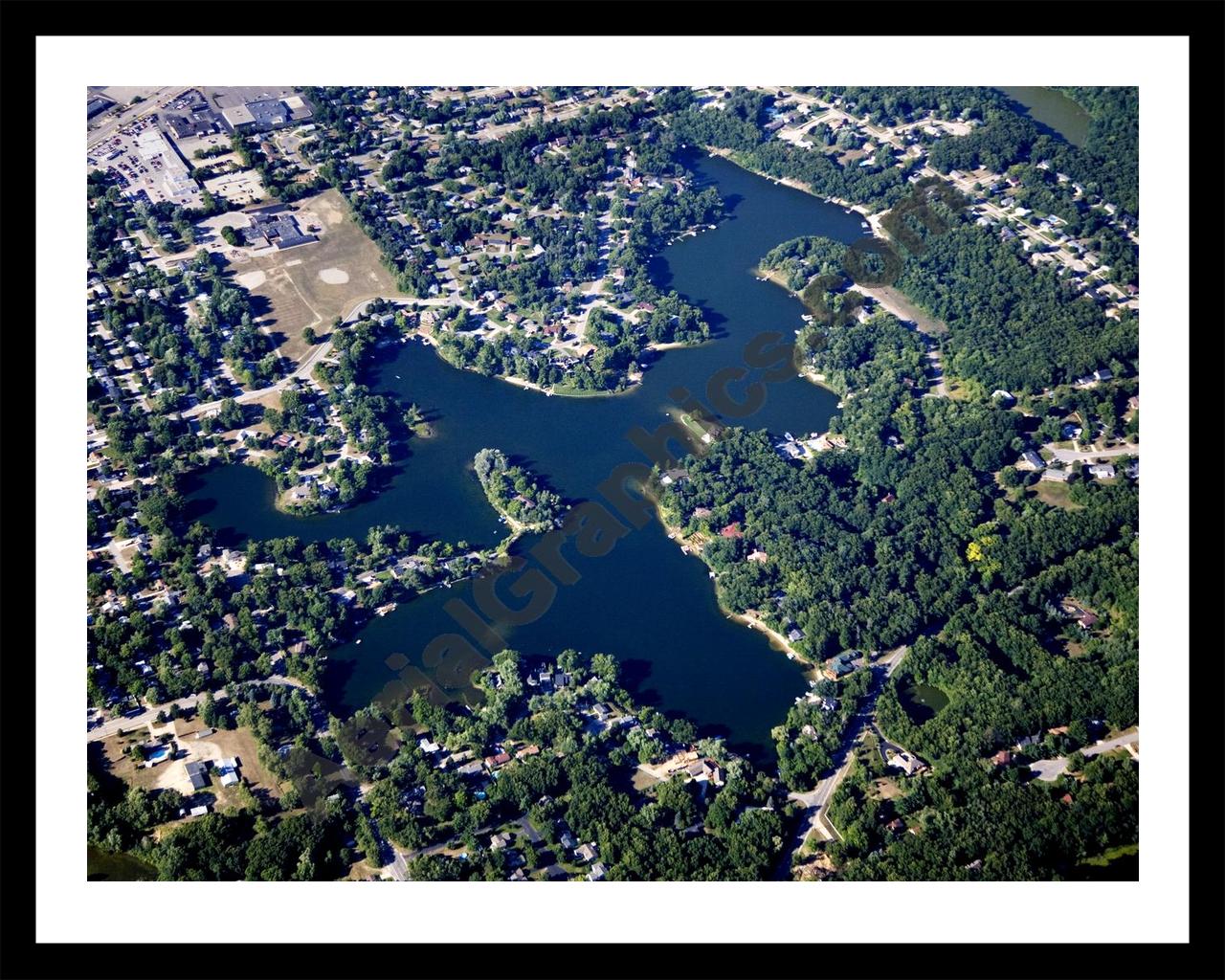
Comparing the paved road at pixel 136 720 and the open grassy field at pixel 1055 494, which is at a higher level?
the open grassy field at pixel 1055 494

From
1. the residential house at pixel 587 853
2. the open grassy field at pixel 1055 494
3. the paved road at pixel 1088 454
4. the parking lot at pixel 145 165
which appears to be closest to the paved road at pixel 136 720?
the residential house at pixel 587 853

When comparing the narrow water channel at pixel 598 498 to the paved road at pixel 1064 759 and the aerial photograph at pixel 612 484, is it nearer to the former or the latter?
the aerial photograph at pixel 612 484

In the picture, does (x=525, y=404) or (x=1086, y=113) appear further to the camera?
(x=1086, y=113)

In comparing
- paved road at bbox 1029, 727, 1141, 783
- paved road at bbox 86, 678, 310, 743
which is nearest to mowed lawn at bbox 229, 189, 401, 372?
paved road at bbox 86, 678, 310, 743

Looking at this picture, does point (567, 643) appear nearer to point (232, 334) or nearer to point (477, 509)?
point (477, 509)

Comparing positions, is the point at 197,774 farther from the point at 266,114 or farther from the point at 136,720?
the point at 266,114

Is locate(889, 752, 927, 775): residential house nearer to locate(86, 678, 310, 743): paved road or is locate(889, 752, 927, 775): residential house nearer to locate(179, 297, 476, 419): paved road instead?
locate(86, 678, 310, 743): paved road

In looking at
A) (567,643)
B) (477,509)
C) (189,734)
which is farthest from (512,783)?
(477,509)
